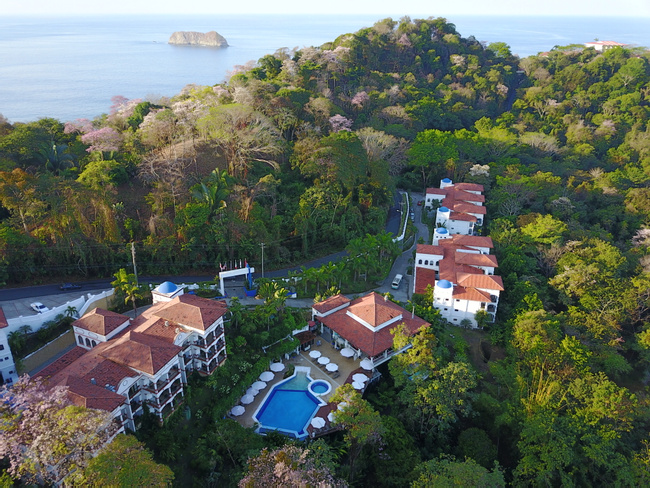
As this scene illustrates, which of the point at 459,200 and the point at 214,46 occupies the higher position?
the point at 214,46

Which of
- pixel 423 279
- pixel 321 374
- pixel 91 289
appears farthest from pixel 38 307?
pixel 423 279

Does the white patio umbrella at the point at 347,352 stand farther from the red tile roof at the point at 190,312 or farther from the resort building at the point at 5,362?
the resort building at the point at 5,362

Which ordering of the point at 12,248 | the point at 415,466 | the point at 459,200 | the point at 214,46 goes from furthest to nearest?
the point at 214,46, the point at 459,200, the point at 12,248, the point at 415,466

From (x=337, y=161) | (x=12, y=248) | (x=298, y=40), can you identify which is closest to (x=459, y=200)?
(x=337, y=161)

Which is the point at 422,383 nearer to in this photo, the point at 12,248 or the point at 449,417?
the point at 449,417

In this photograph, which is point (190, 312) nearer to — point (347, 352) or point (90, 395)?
point (90, 395)

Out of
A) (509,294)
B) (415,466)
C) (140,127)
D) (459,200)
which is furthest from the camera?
(459,200)

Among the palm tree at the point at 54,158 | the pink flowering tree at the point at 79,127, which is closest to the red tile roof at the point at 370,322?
the palm tree at the point at 54,158
